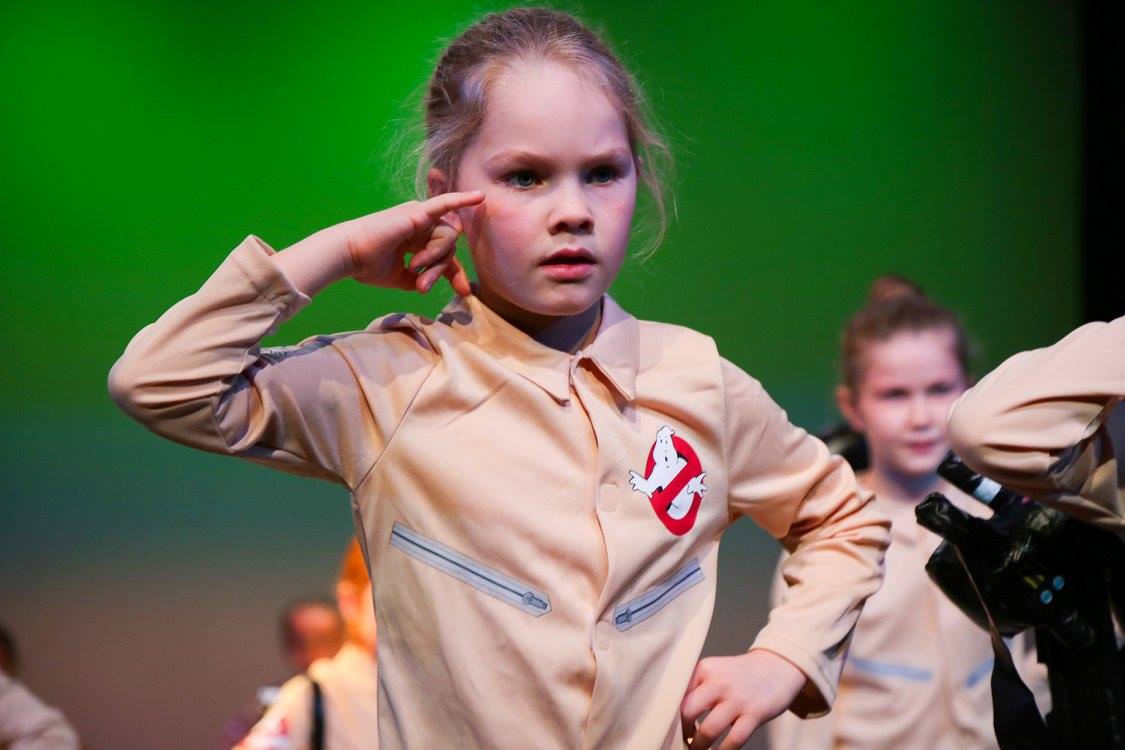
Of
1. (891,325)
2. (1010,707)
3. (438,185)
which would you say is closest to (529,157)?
(438,185)

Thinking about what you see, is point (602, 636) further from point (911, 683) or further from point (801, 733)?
point (911, 683)

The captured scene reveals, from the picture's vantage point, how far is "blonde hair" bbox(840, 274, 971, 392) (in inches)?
106

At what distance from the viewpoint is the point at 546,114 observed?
1.38 metres

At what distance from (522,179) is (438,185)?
0.15m

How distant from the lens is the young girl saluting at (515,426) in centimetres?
129

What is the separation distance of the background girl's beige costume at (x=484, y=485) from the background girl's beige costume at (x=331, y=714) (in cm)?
112

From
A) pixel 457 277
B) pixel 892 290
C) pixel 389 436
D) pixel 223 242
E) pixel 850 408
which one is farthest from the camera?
pixel 223 242

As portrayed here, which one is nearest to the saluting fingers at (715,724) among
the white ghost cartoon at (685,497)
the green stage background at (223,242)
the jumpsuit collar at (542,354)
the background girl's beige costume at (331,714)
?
the white ghost cartoon at (685,497)

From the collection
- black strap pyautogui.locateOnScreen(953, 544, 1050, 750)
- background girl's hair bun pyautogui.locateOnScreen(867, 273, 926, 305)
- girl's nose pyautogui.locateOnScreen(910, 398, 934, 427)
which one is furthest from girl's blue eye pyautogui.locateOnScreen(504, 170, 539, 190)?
background girl's hair bun pyautogui.locateOnScreen(867, 273, 926, 305)

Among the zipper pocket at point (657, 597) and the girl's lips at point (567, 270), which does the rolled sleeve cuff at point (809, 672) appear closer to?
the zipper pocket at point (657, 597)

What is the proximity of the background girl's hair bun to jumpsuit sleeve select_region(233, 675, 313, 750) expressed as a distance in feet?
4.78

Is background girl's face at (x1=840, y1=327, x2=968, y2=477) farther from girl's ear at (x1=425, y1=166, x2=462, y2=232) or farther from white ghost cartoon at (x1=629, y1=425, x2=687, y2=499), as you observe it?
girl's ear at (x1=425, y1=166, x2=462, y2=232)

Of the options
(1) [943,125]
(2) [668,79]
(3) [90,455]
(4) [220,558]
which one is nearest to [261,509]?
(4) [220,558]

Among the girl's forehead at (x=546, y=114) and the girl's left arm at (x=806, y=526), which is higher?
the girl's forehead at (x=546, y=114)
